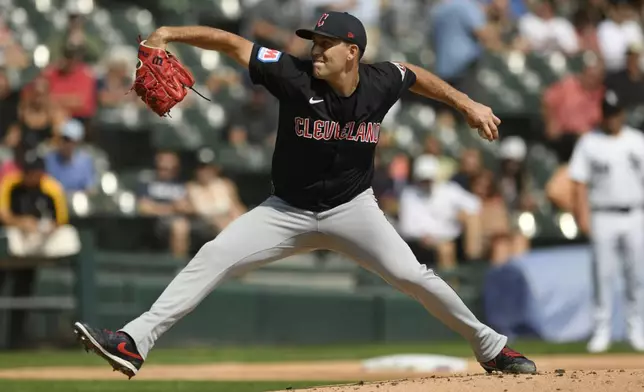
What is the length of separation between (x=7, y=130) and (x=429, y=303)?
7469mm

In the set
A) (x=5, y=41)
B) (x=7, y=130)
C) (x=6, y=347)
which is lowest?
(x=6, y=347)

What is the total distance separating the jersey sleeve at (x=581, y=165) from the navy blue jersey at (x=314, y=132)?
570cm

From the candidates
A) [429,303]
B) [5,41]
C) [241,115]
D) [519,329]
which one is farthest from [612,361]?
[5,41]

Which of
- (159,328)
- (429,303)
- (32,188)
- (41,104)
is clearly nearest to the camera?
(159,328)

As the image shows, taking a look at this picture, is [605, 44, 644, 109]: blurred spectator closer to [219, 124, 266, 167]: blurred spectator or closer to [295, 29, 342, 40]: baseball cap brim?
[219, 124, 266, 167]: blurred spectator

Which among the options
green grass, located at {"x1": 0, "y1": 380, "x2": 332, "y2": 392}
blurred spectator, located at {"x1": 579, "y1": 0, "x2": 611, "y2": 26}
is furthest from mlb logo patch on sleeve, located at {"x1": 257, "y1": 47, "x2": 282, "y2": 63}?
blurred spectator, located at {"x1": 579, "y1": 0, "x2": 611, "y2": 26}

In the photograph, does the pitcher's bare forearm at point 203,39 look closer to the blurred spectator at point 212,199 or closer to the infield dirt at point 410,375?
the infield dirt at point 410,375

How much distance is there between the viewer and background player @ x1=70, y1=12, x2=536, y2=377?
6.02 metres

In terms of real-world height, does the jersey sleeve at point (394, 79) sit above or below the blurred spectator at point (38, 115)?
below

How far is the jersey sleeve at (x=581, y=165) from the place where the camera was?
11578mm

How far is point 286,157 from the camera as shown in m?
6.16

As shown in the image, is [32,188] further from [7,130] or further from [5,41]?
[5,41]

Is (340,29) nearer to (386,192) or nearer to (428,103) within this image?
(386,192)

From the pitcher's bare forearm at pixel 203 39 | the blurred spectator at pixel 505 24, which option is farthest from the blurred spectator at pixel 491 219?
the pitcher's bare forearm at pixel 203 39
